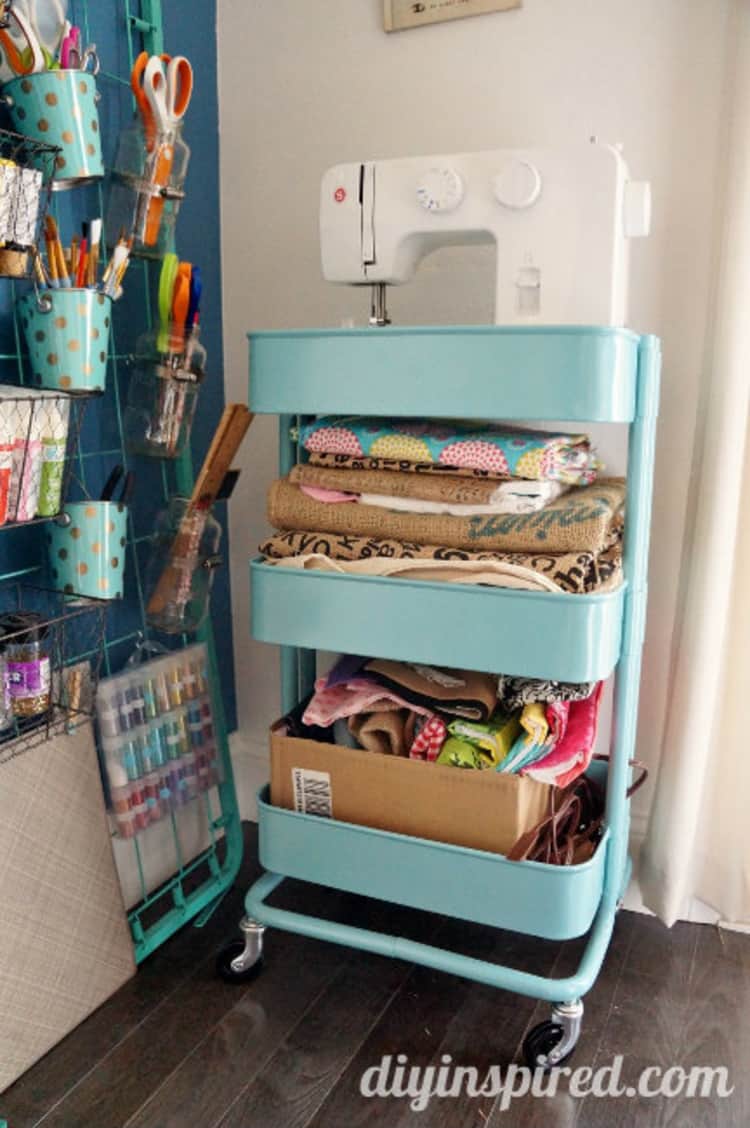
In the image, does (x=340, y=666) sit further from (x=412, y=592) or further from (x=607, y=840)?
(x=607, y=840)

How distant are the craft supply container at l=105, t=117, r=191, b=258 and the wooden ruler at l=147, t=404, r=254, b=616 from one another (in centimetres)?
30

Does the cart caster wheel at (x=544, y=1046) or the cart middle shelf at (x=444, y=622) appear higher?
the cart middle shelf at (x=444, y=622)

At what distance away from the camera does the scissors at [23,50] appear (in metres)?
1.20

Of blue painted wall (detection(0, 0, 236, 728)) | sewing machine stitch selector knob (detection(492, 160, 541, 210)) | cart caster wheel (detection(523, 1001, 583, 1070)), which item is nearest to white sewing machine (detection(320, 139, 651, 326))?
sewing machine stitch selector knob (detection(492, 160, 541, 210))

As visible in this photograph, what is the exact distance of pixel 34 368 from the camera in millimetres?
1302

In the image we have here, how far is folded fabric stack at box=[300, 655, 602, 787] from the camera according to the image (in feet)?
4.28

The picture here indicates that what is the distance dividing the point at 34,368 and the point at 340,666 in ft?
1.99

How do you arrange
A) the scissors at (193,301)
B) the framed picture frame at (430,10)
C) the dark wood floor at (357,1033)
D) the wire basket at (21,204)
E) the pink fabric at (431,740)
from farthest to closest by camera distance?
the framed picture frame at (430,10) → the scissors at (193,301) → the pink fabric at (431,740) → the dark wood floor at (357,1033) → the wire basket at (21,204)

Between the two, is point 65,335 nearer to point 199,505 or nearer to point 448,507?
point 199,505

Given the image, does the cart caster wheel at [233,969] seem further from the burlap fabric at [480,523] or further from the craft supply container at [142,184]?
the craft supply container at [142,184]

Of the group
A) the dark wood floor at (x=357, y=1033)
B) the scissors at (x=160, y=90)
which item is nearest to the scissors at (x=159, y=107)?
the scissors at (x=160, y=90)

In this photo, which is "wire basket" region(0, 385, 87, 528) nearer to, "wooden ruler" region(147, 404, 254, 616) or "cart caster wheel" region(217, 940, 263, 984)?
"wooden ruler" region(147, 404, 254, 616)

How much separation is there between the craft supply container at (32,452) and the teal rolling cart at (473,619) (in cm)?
27

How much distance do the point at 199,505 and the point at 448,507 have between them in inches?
18.3
